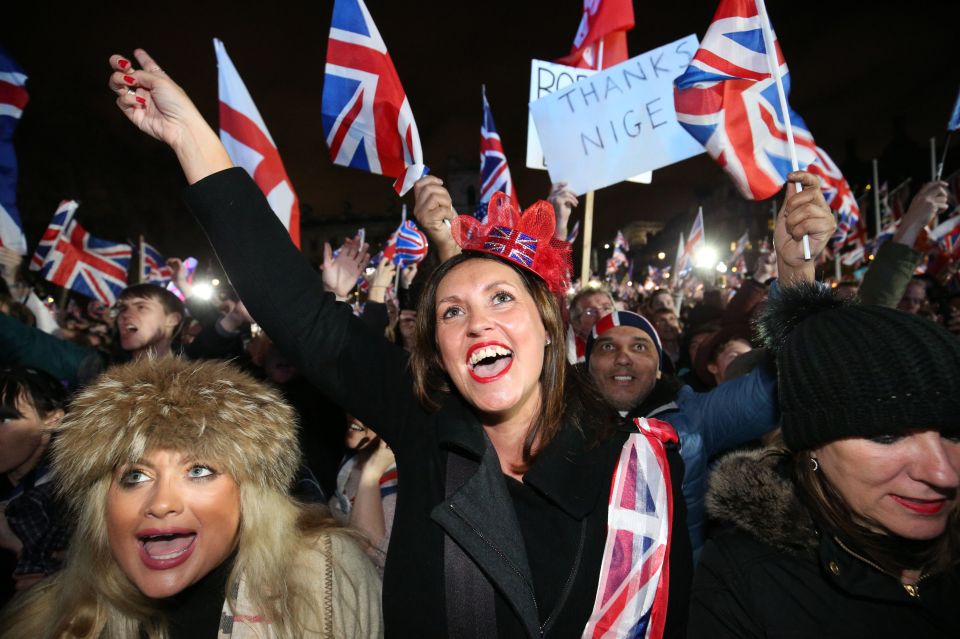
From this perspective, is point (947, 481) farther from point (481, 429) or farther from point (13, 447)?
point (13, 447)

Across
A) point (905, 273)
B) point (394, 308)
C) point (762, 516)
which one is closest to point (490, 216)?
point (762, 516)

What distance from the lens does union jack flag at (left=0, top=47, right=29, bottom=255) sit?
4.07m

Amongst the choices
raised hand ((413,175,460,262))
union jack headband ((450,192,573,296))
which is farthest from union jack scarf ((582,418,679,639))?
raised hand ((413,175,460,262))

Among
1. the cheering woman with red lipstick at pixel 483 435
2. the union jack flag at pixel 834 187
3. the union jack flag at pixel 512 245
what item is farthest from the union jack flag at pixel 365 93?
the union jack flag at pixel 834 187

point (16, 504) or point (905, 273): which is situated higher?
point (905, 273)

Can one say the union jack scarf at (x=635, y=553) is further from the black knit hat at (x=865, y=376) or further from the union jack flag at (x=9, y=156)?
the union jack flag at (x=9, y=156)

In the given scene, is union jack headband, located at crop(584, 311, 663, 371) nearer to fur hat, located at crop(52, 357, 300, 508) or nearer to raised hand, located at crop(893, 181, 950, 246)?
raised hand, located at crop(893, 181, 950, 246)

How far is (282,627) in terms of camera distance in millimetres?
1753

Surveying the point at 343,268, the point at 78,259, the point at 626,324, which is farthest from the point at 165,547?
the point at 78,259

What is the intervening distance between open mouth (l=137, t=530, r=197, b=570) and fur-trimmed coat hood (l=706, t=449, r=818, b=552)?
63.4 inches

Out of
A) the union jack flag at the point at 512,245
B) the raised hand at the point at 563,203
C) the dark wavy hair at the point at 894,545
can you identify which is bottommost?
the dark wavy hair at the point at 894,545

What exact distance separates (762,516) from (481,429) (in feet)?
2.77

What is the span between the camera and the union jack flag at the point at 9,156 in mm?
4066

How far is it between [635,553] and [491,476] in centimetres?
47
